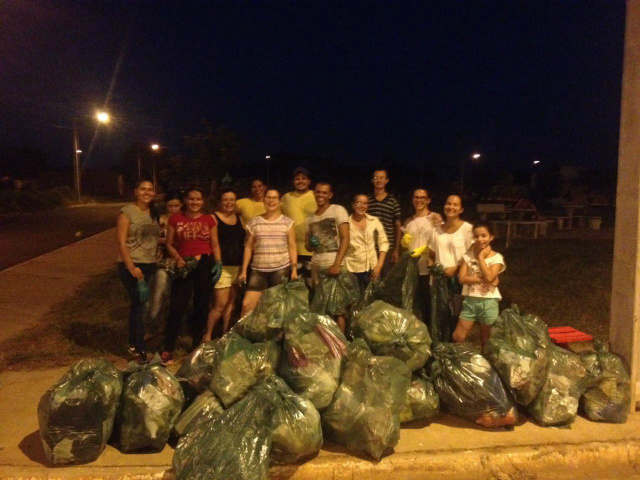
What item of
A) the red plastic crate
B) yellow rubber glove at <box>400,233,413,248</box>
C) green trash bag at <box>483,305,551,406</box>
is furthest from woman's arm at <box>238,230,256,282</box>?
the red plastic crate

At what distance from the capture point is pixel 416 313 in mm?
4754

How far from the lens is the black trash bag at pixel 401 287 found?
4641mm

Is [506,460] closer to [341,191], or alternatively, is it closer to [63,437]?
[63,437]

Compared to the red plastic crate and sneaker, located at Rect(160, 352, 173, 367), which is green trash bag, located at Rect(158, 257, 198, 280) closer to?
sneaker, located at Rect(160, 352, 173, 367)

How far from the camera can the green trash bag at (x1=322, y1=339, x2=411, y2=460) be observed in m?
3.42

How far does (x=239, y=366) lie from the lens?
3617 mm

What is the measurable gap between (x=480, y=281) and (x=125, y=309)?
5.07 meters

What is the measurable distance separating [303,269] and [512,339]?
2.07 meters

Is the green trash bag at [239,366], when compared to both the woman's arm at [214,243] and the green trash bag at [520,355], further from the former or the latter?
the green trash bag at [520,355]

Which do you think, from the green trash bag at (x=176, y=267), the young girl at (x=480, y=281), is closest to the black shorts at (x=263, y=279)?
the green trash bag at (x=176, y=267)

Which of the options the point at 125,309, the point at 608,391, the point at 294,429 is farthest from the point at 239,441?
the point at 125,309

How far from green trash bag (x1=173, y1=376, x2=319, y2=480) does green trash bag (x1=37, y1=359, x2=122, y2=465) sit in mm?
554

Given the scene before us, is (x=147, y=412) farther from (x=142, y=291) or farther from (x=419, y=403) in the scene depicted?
(x=419, y=403)

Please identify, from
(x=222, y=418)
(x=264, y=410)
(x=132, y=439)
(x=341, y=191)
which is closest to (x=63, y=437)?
(x=132, y=439)
